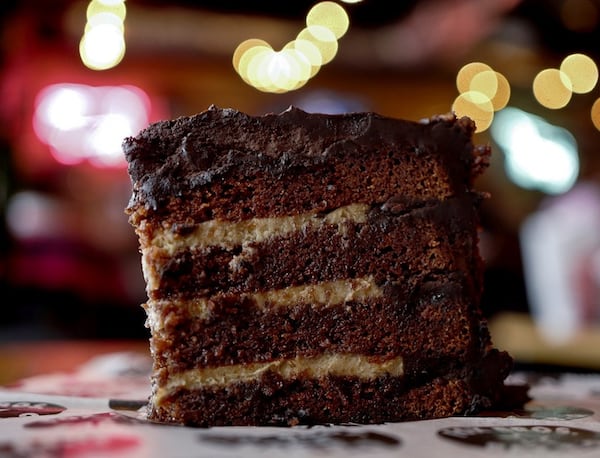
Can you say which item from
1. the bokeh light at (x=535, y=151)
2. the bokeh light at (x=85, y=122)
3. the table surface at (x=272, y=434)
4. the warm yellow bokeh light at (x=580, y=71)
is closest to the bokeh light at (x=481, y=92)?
the bokeh light at (x=535, y=151)

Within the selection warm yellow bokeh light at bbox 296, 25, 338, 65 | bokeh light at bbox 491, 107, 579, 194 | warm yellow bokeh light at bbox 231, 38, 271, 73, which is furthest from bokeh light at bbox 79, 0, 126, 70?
bokeh light at bbox 491, 107, 579, 194

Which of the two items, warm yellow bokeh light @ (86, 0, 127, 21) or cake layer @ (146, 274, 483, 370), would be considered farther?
warm yellow bokeh light @ (86, 0, 127, 21)

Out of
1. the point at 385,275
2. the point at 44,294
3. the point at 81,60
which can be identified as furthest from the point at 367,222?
the point at 81,60

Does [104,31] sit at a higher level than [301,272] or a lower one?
higher

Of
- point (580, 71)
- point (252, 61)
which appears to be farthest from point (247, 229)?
point (580, 71)

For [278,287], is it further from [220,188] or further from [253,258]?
[220,188]

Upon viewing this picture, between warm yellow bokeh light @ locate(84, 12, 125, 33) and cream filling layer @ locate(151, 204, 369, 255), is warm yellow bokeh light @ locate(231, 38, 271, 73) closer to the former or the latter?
warm yellow bokeh light @ locate(84, 12, 125, 33)

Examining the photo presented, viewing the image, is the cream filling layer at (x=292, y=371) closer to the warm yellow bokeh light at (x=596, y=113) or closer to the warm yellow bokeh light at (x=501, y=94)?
the warm yellow bokeh light at (x=501, y=94)

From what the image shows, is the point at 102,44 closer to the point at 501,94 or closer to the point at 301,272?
the point at 501,94
